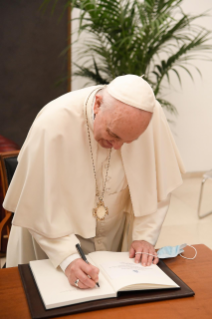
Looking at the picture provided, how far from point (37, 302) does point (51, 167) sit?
0.62 meters

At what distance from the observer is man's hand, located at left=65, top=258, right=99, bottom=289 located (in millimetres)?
1443

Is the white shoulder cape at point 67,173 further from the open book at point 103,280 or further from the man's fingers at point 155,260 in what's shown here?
the man's fingers at point 155,260

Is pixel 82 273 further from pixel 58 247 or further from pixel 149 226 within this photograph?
pixel 149 226

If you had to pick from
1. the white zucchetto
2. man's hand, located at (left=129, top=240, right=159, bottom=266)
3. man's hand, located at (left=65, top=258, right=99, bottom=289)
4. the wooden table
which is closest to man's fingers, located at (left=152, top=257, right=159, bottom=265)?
man's hand, located at (left=129, top=240, right=159, bottom=266)

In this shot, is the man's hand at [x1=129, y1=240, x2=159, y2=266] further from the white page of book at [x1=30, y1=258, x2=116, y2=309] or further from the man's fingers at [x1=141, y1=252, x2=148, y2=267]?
the white page of book at [x1=30, y1=258, x2=116, y2=309]

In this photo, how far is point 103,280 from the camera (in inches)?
59.2

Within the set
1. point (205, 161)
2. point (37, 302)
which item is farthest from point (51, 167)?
point (205, 161)

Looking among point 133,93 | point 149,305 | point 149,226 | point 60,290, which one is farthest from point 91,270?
point 133,93

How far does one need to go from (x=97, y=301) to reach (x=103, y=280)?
129mm

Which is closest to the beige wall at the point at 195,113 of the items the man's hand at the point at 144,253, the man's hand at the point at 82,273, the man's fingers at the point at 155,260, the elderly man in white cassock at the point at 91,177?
the elderly man in white cassock at the point at 91,177

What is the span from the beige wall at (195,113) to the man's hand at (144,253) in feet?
14.5

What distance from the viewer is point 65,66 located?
550 cm

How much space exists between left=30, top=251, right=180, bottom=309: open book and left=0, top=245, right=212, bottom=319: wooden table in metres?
0.07

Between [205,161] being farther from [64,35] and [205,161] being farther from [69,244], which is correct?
[69,244]
